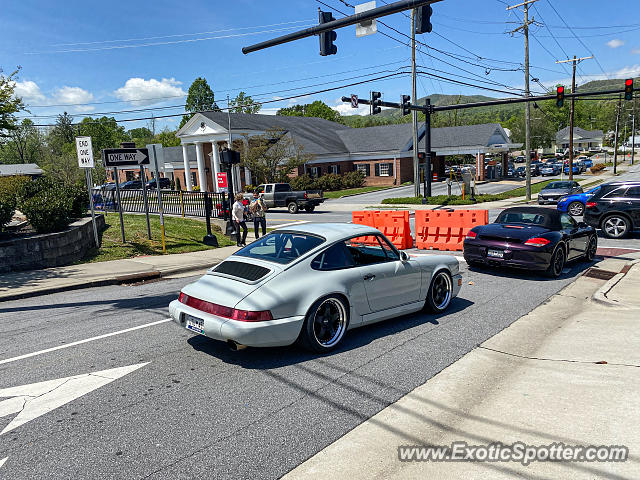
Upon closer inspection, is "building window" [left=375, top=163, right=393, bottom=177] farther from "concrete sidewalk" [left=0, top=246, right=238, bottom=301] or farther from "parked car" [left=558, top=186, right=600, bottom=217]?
"concrete sidewalk" [left=0, top=246, right=238, bottom=301]

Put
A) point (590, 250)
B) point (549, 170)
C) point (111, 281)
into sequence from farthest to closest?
point (549, 170), point (590, 250), point (111, 281)

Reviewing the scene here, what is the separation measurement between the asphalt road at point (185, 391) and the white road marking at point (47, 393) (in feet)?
0.06

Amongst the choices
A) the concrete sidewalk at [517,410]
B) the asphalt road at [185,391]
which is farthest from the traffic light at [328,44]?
the concrete sidewalk at [517,410]

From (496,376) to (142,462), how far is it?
3714 mm

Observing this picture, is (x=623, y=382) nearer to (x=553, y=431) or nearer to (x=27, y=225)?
(x=553, y=431)

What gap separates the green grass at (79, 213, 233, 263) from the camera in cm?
1371

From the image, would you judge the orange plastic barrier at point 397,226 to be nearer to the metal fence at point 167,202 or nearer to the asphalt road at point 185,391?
the asphalt road at point 185,391

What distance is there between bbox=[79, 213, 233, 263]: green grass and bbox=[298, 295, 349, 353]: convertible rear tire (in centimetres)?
916

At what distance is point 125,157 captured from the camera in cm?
1396

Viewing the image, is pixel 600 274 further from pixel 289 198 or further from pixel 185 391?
pixel 289 198

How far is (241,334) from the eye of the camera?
519 cm

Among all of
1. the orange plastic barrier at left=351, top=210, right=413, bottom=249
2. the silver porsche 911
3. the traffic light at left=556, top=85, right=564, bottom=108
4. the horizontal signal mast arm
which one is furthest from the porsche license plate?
the traffic light at left=556, top=85, right=564, bottom=108

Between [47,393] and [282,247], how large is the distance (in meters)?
3.03

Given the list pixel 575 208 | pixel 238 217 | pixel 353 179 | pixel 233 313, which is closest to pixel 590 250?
pixel 233 313
